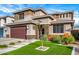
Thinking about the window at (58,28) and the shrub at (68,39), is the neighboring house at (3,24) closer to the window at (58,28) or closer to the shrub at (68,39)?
the window at (58,28)

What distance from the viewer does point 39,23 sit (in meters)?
3.31

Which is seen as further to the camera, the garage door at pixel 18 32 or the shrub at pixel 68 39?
the garage door at pixel 18 32

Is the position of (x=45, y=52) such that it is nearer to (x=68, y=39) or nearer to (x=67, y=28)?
(x=68, y=39)

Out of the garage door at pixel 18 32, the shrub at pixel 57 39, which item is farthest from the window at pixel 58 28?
the garage door at pixel 18 32

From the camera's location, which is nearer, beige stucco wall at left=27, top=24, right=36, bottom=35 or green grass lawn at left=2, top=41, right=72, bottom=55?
green grass lawn at left=2, top=41, right=72, bottom=55

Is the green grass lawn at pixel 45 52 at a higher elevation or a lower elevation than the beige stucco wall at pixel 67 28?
lower

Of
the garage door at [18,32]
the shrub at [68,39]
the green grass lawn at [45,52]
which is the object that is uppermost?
the garage door at [18,32]

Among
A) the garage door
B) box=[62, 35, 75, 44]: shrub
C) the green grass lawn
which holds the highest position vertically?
the garage door

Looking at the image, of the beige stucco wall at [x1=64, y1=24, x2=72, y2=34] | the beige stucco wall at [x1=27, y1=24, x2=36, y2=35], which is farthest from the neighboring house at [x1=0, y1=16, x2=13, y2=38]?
the beige stucco wall at [x1=64, y1=24, x2=72, y2=34]

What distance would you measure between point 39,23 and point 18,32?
17.3 inches

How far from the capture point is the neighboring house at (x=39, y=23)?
3.24 metres

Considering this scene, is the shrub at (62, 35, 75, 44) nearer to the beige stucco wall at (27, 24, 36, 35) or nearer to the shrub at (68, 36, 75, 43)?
the shrub at (68, 36, 75, 43)

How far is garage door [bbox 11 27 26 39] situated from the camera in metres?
3.36
